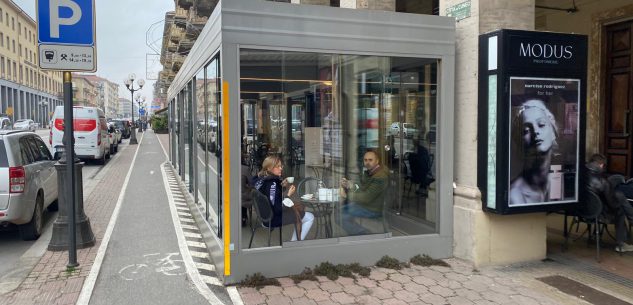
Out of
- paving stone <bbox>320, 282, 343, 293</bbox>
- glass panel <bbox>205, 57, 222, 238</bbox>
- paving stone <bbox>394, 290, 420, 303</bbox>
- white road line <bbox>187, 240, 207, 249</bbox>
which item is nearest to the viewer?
paving stone <bbox>394, 290, 420, 303</bbox>

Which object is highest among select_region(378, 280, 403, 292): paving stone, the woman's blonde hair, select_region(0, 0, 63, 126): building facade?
select_region(0, 0, 63, 126): building facade

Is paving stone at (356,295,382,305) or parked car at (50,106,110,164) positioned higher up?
parked car at (50,106,110,164)

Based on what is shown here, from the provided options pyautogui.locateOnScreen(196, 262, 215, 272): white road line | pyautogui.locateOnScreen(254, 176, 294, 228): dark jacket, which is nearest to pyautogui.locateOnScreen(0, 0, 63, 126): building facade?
pyautogui.locateOnScreen(196, 262, 215, 272): white road line

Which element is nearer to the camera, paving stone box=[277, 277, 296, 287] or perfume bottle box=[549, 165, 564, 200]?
paving stone box=[277, 277, 296, 287]

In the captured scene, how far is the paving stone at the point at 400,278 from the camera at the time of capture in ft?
17.8

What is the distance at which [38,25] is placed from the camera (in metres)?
5.72

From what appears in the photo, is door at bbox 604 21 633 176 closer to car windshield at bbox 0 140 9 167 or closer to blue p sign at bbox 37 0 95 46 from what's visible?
blue p sign at bbox 37 0 95 46

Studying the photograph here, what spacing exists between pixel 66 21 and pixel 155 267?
10.2 ft

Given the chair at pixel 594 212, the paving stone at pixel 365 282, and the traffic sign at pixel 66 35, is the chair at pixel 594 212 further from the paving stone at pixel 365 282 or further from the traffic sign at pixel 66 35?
the traffic sign at pixel 66 35

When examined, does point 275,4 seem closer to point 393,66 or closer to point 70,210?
point 393,66

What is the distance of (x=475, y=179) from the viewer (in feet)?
19.6

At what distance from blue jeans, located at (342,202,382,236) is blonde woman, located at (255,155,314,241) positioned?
17.7 inches

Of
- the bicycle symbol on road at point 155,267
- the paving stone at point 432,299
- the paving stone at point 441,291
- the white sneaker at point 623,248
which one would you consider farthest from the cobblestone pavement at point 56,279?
the white sneaker at point 623,248

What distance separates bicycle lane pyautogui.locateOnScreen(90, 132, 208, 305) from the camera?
5.10 meters
